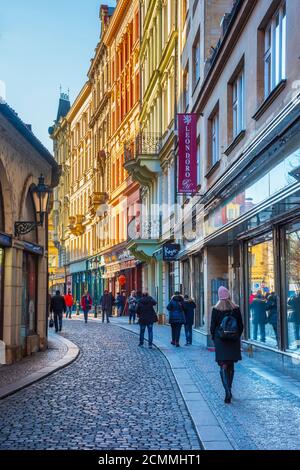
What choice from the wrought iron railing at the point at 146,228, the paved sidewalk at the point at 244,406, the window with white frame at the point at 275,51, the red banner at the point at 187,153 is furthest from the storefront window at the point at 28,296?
the wrought iron railing at the point at 146,228

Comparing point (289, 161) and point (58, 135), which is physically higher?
point (58, 135)

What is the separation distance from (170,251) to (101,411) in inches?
753

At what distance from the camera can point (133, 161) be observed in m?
36.4

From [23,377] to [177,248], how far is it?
15870 mm

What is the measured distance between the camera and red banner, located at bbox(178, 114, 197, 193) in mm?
22672

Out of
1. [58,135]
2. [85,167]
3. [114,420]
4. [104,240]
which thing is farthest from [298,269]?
[58,135]

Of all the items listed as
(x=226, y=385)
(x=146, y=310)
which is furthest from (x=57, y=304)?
(x=226, y=385)

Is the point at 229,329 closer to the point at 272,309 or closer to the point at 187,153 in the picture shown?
the point at 272,309

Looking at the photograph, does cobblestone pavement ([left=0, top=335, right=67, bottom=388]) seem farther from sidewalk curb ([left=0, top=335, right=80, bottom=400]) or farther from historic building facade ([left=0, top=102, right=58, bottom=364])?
historic building facade ([left=0, top=102, right=58, bottom=364])

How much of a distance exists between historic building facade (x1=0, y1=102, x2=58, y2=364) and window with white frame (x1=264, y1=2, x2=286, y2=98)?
5119 mm

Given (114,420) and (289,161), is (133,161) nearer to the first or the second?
(289,161)

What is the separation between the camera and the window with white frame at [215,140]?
20.6m

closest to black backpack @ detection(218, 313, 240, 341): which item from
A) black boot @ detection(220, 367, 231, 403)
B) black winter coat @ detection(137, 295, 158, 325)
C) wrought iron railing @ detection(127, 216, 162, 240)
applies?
black boot @ detection(220, 367, 231, 403)

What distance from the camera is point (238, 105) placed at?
1758 cm
